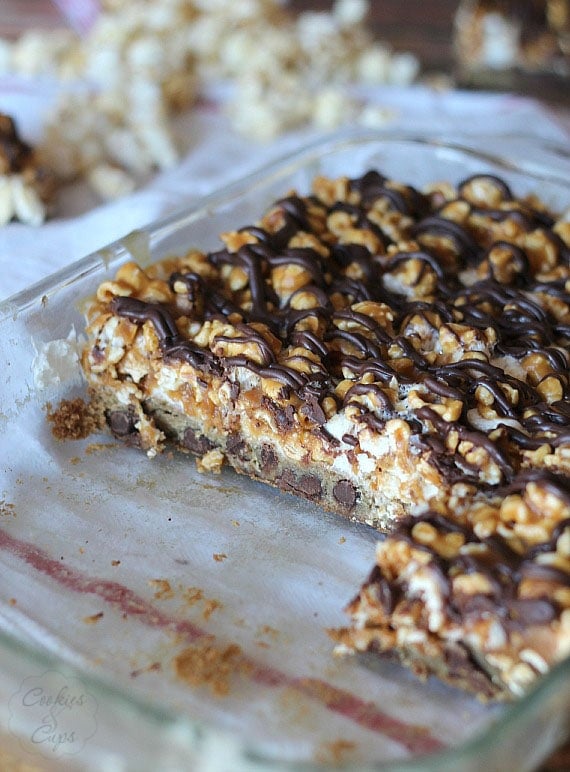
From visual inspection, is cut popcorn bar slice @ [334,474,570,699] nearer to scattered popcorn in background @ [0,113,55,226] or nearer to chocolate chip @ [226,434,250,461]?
chocolate chip @ [226,434,250,461]

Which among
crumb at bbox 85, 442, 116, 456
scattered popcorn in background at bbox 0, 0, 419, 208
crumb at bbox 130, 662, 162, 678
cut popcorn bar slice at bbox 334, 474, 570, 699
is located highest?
scattered popcorn in background at bbox 0, 0, 419, 208

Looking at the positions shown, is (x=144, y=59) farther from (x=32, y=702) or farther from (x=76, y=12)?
(x=32, y=702)

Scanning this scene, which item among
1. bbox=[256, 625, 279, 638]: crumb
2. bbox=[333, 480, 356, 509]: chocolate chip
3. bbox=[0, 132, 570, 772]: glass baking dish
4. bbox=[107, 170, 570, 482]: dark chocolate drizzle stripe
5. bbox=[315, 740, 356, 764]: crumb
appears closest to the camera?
bbox=[0, 132, 570, 772]: glass baking dish

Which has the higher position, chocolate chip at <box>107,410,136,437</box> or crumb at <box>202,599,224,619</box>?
chocolate chip at <box>107,410,136,437</box>

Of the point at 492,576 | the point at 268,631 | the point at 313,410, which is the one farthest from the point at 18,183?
the point at 492,576

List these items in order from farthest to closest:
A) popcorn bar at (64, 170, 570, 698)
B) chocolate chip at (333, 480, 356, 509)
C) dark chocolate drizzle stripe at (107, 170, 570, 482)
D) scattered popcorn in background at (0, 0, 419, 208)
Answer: scattered popcorn in background at (0, 0, 419, 208)
chocolate chip at (333, 480, 356, 509)
dark chocolate drizzle stripe at (107, 170, 570, 482)
popcorn bar at (64, 170, 570, 698)

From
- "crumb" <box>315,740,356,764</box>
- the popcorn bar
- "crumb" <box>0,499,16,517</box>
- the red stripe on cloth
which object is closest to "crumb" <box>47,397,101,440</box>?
the popcorn bar

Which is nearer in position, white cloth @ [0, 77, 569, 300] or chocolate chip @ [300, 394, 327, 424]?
chocolate chip @ [300, 394, 327, 424]
